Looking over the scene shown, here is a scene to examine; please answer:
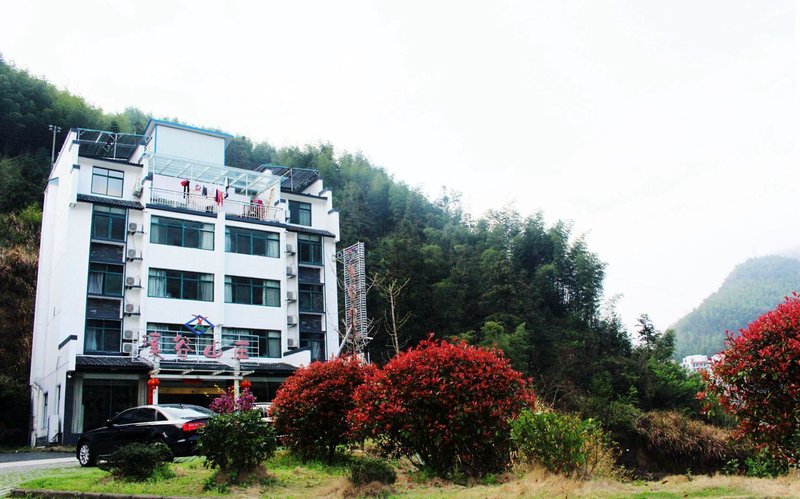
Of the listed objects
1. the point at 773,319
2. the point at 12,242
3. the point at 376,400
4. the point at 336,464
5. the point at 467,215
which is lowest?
the point at 336,464

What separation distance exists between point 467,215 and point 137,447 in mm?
38721

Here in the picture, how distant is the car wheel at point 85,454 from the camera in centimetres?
1214

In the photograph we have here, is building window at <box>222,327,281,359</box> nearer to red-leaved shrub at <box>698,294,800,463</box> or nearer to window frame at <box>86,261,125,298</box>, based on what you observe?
window frame at <box>86,261,125,298</box>

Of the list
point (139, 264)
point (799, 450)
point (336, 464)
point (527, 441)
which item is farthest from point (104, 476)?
point (139, 264)

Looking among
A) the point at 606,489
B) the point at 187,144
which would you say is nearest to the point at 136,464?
the point at 606,489

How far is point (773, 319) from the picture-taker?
26.6ft

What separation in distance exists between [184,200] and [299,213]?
575 cm

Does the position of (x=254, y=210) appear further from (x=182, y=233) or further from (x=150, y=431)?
(x=150, y=431)

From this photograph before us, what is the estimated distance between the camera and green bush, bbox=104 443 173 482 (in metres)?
8.81

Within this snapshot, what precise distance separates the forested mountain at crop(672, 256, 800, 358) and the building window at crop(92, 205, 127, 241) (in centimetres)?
7932

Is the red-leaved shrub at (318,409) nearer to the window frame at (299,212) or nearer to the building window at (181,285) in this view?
the building window at (181,285)

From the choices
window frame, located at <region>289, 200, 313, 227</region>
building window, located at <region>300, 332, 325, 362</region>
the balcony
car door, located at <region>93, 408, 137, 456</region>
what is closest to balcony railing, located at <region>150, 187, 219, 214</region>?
the balcony

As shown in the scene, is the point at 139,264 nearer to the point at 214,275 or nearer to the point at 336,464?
the point at 214,275

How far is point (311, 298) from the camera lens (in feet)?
102
